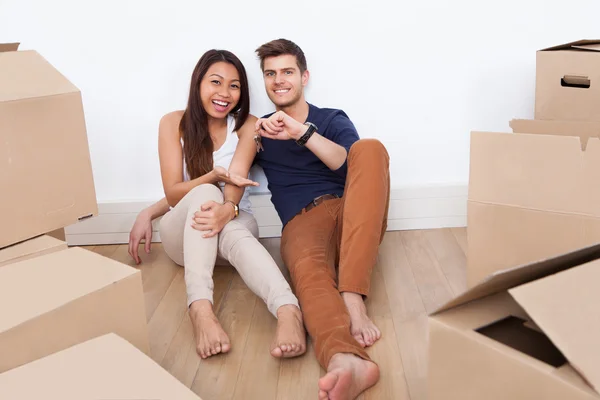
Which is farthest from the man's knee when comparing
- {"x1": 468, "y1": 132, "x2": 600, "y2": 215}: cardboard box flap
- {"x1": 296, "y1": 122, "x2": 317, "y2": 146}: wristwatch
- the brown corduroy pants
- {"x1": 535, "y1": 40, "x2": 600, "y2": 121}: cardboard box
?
A: {"x1": 535, "y1": 40, "x2": 600, "y2": 121}: cardboard box

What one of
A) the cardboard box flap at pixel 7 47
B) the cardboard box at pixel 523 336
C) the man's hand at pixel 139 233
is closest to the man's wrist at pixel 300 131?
the man's hand at pixel 139 233

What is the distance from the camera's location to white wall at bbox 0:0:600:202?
2.15 m

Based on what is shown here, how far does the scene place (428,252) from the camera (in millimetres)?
2115

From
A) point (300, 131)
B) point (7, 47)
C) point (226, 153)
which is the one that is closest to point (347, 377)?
point (300, 131)

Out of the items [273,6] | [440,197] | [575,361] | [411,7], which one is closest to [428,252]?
[440,197]

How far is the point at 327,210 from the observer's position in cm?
191

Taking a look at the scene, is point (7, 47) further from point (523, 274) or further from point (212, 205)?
point (523, 274)

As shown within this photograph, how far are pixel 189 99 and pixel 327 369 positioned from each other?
1.02 m

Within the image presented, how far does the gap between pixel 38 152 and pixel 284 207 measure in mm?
741

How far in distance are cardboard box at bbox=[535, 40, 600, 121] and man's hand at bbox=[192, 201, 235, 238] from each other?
0.88 m

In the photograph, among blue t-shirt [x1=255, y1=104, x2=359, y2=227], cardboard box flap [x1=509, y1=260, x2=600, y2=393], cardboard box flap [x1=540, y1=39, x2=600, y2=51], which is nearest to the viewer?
cardboard box flap [x1=509, y1=260, x2=600, y2=393]

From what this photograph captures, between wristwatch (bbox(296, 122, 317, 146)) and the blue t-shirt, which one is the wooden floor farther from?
wristwatch (bbox(296, 122, 317, 146))

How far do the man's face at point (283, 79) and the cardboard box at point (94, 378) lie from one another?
1.14 metres

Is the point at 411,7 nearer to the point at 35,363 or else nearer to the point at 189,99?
the point at 189,99
